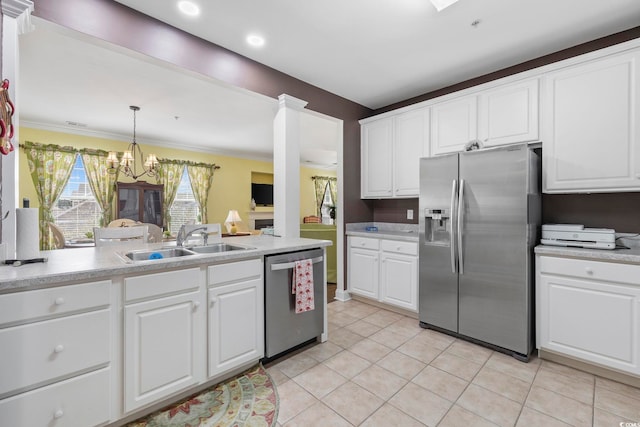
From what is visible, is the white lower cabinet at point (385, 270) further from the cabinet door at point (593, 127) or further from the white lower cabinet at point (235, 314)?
the white lower cabinet at point (235, 314)

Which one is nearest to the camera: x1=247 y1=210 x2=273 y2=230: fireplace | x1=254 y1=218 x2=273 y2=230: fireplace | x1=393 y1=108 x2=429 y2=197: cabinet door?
x1=393 y1=108 x2=429 y2=197: cabinet door

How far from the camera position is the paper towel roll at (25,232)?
152 centimetres

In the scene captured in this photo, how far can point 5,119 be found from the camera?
58.8 inches

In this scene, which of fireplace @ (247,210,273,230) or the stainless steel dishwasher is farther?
fireplace @ (247,210,273,230)

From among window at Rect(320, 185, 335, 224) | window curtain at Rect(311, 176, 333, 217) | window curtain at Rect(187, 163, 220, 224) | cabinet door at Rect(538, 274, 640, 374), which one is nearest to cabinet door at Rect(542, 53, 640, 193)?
cabinet door at Rect(538, 274, 640, 374)

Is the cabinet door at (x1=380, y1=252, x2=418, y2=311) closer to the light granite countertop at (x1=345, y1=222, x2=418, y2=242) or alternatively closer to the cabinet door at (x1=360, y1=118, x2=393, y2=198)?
the light granite countertop at (x1=345, y1=222, x2=418, y2=242)

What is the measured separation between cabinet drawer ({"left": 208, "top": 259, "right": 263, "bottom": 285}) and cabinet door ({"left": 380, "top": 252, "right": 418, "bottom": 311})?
1710 millimetres

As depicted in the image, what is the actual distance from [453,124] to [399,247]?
4.70 feet

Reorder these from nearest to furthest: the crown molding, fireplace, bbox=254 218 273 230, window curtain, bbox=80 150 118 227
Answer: the crown molding → window curtain, bbox=80 150 118 227 → fireplace, bbox=254 218 273 230


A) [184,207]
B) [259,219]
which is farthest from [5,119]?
[259,219]

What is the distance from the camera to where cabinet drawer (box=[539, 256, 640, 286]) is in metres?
1.93

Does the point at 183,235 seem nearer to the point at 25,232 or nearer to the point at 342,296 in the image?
the point at 25,232

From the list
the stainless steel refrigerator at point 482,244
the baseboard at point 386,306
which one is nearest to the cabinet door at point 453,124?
the stainless steel refrigerator at point 482,244

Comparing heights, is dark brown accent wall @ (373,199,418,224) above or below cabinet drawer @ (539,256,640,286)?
above
